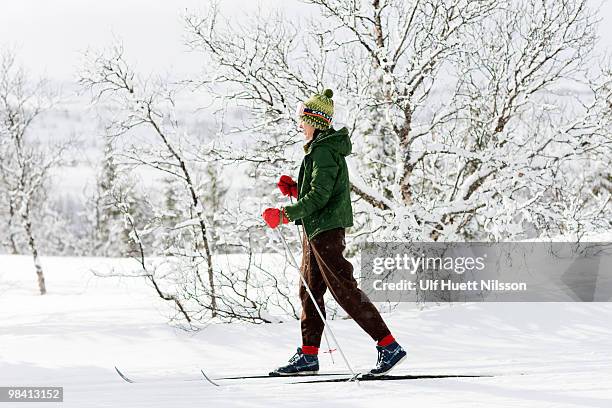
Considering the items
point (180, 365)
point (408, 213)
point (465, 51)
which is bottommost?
point (180, 365)

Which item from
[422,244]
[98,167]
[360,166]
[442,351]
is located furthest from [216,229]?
[98,167]

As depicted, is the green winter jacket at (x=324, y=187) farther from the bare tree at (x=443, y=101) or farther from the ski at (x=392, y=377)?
the bare tree at (x=443, y=101)

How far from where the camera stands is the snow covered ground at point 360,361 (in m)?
2.96

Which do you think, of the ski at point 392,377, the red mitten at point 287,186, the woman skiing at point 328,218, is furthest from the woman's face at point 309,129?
the ski at point 392,377

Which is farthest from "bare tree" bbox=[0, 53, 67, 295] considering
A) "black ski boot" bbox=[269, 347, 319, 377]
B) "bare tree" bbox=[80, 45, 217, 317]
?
"black ski boot" bbox=[269, 347, 319, 377]

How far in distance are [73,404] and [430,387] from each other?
1858 mm

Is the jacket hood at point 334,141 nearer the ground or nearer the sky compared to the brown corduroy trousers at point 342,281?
nearer the sky

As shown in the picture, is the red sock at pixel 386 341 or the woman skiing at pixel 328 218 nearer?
the woman skiing at pixel 328 218

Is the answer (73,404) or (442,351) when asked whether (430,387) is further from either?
(73,404)

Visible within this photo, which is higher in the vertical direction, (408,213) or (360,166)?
(360,166)

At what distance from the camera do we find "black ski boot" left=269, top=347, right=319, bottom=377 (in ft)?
11.7

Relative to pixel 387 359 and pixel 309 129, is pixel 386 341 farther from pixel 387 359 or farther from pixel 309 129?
pixel 309 129

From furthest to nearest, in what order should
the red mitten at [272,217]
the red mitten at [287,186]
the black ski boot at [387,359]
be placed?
1. the red mitten at [287,186]
2. the black ski boot at [387,359]
3. the red mitten at [272,217]

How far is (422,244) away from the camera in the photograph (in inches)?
289
